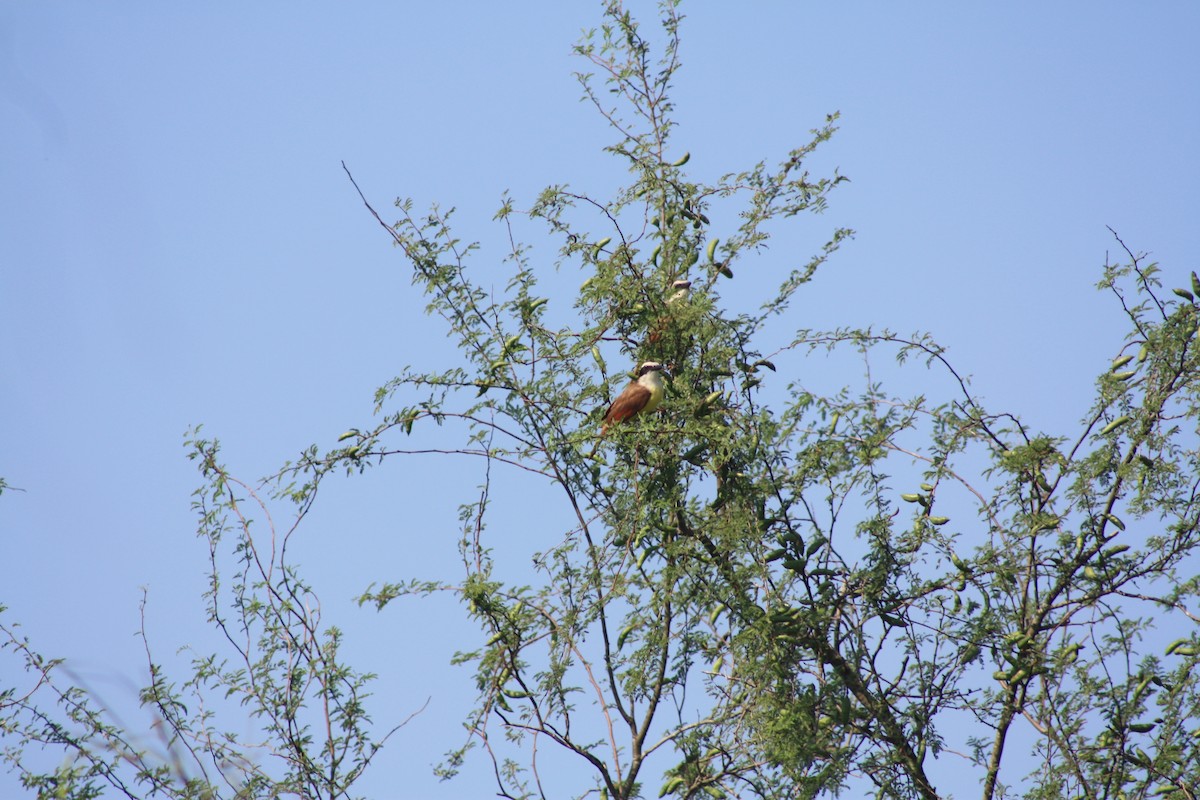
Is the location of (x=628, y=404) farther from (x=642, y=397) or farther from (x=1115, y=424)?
(x=1115, y=424)

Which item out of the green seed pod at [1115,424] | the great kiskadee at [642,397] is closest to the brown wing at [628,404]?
the great kiskadee at [642,397]

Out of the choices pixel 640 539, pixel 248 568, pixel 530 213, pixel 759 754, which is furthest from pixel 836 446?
pixel 248 568

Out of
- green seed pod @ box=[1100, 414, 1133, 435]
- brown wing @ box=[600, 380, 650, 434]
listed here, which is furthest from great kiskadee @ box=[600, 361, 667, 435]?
green seed pod @ box=[1100, 414, 1133, 435]

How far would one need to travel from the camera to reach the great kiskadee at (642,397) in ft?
22.0

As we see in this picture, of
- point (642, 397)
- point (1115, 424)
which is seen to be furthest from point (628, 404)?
point (1115, 424)

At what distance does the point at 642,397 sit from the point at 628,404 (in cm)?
8

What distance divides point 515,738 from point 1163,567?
3398 millimetres

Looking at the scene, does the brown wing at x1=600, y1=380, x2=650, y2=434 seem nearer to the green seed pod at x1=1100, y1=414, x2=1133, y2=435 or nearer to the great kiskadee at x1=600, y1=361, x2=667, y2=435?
the great kiskadee at x1=600, y1=361, x2=667, y2=435

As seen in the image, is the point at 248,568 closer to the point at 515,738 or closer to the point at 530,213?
the point at 515,738

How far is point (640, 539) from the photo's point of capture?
626 centimetres

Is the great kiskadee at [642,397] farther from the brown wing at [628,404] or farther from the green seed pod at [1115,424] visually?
the green seed pod at [1115,424]

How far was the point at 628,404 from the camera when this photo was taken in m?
6.78

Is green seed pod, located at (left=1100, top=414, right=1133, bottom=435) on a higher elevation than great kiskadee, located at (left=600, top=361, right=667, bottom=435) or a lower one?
lower

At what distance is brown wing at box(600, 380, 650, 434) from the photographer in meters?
6.70
